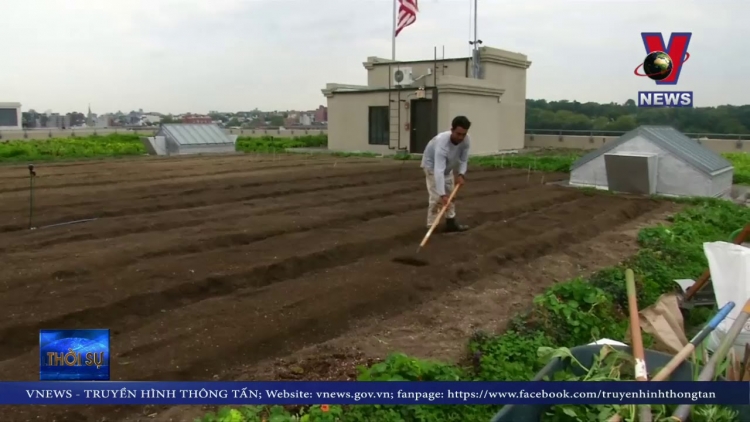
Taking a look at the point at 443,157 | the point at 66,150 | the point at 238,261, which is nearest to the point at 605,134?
the point at 66,150

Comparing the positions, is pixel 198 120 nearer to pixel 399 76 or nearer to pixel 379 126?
pixel 379 126

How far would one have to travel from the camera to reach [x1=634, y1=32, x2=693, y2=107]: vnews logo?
41.6ft

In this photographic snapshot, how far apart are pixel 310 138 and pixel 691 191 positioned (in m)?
22.3

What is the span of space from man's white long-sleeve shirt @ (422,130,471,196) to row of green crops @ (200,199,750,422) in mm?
2471

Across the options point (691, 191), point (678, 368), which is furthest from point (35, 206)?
point (691, 191)

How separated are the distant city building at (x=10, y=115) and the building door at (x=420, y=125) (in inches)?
1737

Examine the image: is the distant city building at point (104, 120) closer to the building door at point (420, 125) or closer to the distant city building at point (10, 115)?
the distant city building at point (10, 115)

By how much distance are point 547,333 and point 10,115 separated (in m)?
62.8

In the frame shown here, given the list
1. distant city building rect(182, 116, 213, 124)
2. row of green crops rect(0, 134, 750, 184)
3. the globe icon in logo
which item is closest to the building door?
row of green crops rect(0, 134, 750, 184)

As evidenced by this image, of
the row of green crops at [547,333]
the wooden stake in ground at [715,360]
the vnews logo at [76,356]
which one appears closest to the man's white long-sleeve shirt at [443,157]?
the row of green crops at [547,333]

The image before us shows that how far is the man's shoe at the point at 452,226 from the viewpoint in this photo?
959 cm

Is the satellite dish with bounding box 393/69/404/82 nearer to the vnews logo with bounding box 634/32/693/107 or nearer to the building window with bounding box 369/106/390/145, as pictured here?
the building window with bounding box 369/106/390/145

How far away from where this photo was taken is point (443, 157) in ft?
29.2

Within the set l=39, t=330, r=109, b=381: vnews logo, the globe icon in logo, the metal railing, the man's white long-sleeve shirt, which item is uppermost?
the globe icon in logo
